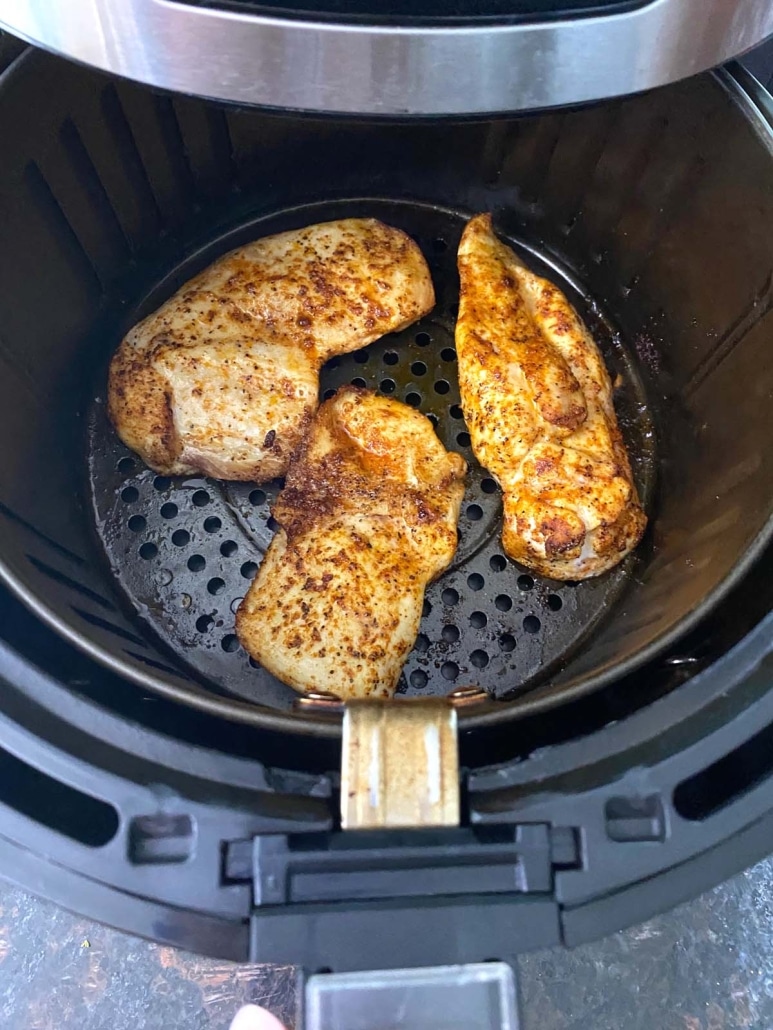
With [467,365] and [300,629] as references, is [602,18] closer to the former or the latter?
[467,365]

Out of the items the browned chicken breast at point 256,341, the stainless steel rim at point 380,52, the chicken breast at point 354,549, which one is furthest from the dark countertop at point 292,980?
the stainless steel rim at point 380,52

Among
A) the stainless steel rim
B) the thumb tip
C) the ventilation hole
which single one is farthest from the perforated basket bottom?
the stainless steel rim

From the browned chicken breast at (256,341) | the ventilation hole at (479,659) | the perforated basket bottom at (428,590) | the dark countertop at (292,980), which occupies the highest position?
the browned chicken breast at (256,341)

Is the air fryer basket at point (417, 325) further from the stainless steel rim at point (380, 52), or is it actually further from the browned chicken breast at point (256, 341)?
the stainless steel rim at point (380, 52)

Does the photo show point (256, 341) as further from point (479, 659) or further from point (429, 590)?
point (479, 659)

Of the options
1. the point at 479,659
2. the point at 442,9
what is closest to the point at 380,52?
the point at 442,9

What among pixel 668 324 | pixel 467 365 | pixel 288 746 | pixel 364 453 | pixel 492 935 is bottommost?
pixel 492 935

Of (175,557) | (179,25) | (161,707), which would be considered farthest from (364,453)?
(179,25)
